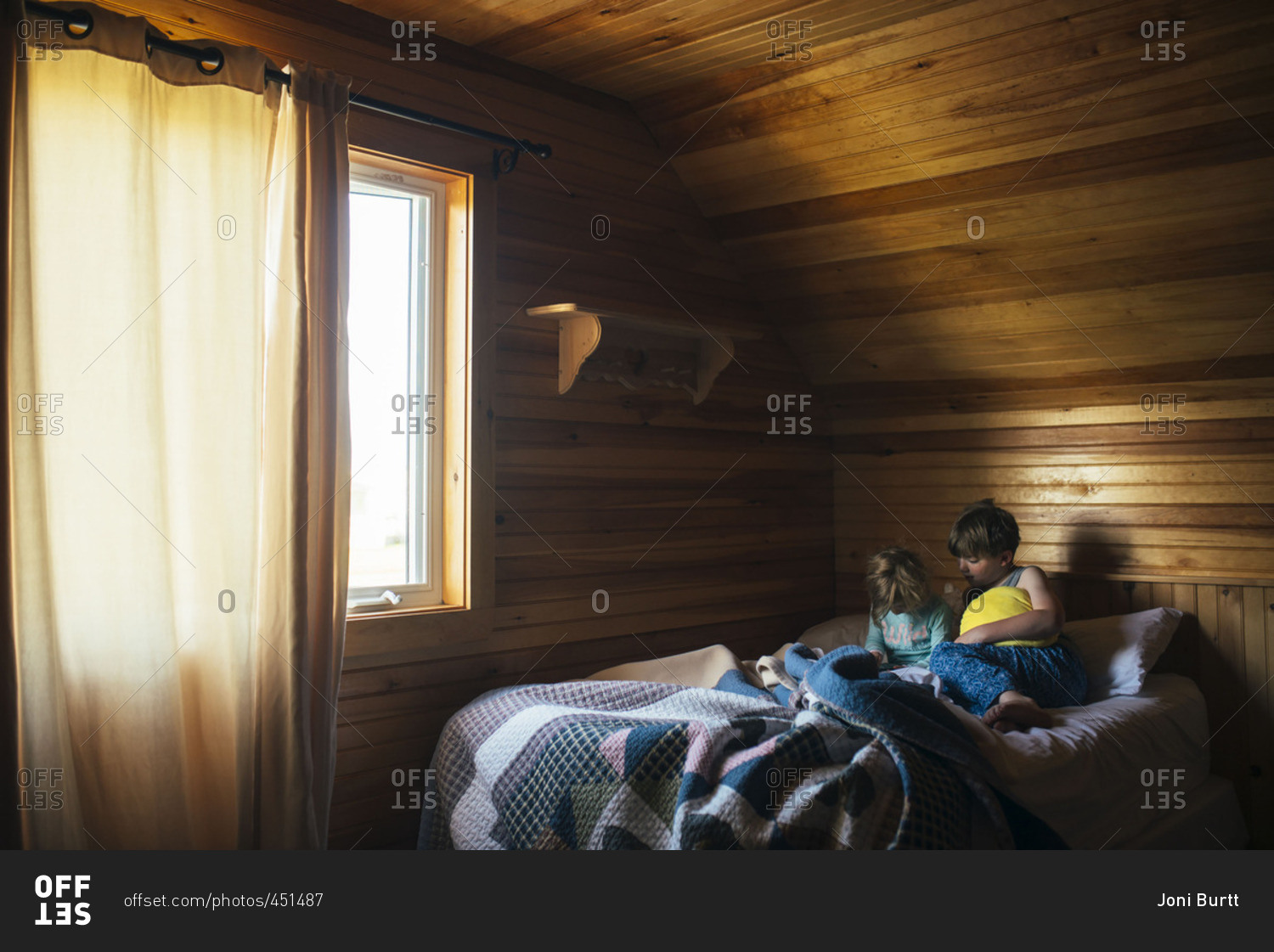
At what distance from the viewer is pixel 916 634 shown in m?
3.00

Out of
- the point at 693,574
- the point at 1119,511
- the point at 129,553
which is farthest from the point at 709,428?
the point at 129,553

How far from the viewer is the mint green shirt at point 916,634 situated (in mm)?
2971

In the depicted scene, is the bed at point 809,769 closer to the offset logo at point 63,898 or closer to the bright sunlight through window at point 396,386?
the bright sunlight through window at point 396,386

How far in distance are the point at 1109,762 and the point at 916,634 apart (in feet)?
2.56

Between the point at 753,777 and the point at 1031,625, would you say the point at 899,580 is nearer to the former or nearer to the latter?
the point at 1031,625

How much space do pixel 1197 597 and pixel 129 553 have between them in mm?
2844

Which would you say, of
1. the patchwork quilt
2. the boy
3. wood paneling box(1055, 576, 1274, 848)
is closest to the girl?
the boy

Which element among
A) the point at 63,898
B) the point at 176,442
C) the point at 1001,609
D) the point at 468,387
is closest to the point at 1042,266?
the point at 1001,609

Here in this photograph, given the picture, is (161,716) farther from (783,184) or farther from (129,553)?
(783,184)

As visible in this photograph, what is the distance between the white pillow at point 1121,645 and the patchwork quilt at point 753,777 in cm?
96

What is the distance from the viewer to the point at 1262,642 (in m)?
2.87

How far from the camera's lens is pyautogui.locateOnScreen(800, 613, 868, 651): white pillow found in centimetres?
337

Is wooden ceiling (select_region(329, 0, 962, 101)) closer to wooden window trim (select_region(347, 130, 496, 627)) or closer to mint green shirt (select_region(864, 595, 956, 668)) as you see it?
wooden window trim (select_region(347, 130, 496, 627))

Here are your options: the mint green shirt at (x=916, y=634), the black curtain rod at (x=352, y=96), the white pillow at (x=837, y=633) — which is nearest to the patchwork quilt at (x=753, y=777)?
the mint green shirt at (x=916, y=634)
